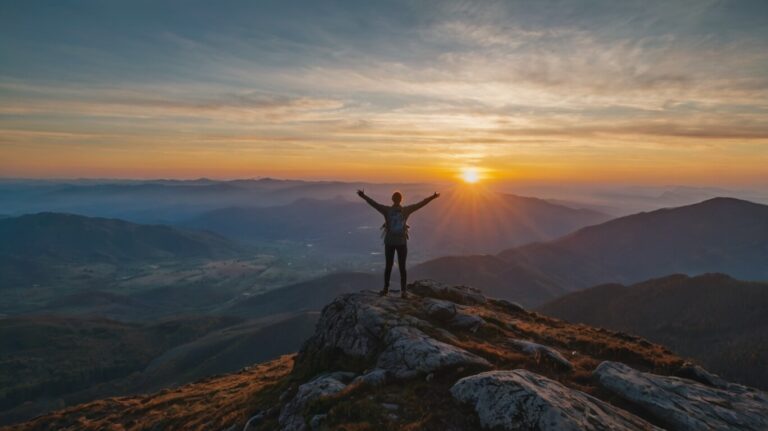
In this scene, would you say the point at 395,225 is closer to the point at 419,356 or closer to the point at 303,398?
the point at 419,356

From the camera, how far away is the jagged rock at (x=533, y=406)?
11883mm

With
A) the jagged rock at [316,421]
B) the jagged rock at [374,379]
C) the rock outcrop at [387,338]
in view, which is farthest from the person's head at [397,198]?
the jagged rock at [316,421]

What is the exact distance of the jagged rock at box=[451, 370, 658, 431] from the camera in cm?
1188

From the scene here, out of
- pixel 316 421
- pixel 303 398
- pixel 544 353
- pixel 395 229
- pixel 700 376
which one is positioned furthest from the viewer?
pixel 395 229

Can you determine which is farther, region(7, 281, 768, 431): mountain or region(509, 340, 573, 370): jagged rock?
region(509, 340, 573, 370): jagged rock

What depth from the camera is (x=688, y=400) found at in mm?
15391

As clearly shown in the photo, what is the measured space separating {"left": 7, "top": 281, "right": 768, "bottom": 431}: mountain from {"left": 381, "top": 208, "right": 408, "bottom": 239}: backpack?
4642 mm

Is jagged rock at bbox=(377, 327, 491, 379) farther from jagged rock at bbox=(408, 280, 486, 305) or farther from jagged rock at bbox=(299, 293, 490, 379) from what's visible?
jagged rock at bbox=(408, 280, 486, 305)

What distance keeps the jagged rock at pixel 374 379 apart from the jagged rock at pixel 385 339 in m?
0.42

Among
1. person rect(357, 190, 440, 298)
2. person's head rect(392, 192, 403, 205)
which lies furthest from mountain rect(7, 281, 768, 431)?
person's head rect(392, 192, 403, 205)

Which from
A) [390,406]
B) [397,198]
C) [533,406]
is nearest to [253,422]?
[390,406]

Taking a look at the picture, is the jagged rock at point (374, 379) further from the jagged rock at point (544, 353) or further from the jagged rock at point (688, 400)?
the jagged rock at point (688, 400)

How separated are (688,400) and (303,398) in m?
16.1

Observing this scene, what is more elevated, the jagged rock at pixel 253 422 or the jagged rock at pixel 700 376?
the jagged rock at pixel 700 376
